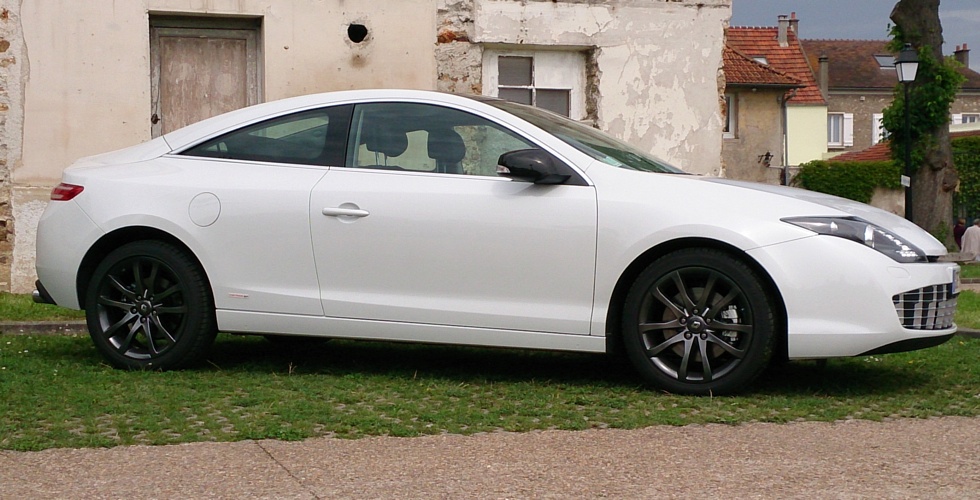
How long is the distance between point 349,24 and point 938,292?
7.53m

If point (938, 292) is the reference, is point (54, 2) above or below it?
above

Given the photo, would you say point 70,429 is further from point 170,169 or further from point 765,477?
point 765,477

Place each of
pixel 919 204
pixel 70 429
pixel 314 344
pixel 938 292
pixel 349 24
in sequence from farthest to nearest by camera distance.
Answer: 1. pixel 919 204
2. pixel 349 24
3. pixel 314 344
4. pixel 938 292
5. pixel 70 429

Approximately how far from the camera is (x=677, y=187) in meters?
5.98

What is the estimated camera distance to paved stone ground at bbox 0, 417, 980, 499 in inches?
160

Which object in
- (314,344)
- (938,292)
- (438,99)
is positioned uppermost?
(438,99)

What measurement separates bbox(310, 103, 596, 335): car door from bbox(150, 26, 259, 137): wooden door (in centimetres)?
586

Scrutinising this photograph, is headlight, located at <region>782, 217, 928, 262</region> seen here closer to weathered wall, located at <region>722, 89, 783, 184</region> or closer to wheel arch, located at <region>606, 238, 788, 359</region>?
wheel arch, located at <region>606, 238, 788, 359</region>

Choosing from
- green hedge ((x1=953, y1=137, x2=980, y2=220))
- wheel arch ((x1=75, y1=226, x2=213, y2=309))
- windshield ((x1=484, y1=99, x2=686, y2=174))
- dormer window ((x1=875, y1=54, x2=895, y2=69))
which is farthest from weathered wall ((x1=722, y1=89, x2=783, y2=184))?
wheel arch ((x1=75, y1=226, x2=213, y2=309))

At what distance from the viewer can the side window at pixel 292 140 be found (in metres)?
6.56

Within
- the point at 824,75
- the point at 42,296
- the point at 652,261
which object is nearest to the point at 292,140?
the point at 42,296

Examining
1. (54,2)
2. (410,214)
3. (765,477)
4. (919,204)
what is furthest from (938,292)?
(919,204)

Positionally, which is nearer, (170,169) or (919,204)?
(170,169)

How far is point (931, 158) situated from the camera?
25.0m
